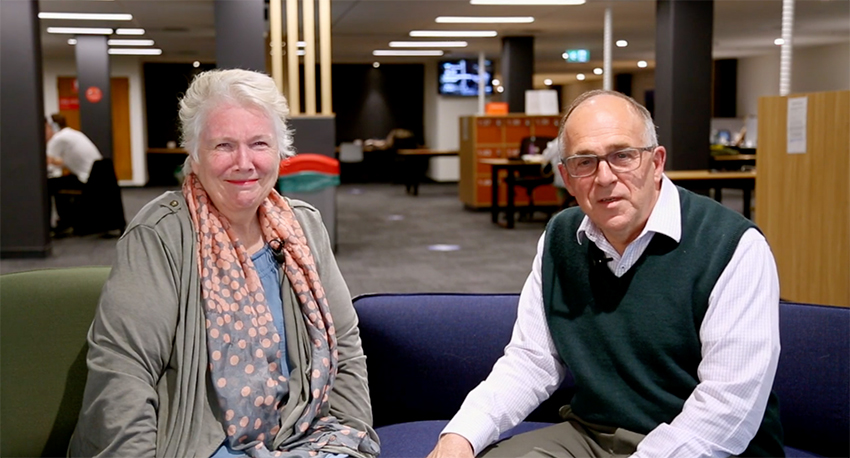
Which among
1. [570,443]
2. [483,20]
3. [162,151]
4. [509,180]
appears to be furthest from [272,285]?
[162,151]

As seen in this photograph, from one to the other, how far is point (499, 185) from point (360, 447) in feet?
39.4

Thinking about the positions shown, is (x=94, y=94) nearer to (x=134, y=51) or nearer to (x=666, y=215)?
(x=134, y=51)

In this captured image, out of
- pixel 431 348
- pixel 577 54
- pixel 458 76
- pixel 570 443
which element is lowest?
pixel 570 443

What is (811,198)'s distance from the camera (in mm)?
5508

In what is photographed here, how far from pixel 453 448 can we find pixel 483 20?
494 inches

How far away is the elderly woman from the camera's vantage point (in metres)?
1.86

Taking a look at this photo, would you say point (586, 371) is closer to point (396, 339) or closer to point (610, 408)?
point (610, 408)

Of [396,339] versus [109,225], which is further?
[109,225]

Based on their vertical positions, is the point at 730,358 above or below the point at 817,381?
above

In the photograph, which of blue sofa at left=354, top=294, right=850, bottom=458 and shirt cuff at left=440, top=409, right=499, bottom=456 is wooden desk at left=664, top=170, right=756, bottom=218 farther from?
shirt cuff at left=440, top=409, right=499, bottom=456

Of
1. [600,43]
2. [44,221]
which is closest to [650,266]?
[44,221]

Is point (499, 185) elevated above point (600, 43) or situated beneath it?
situated beneath

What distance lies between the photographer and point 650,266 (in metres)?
1.92

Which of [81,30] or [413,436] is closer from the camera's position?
[413,436]
